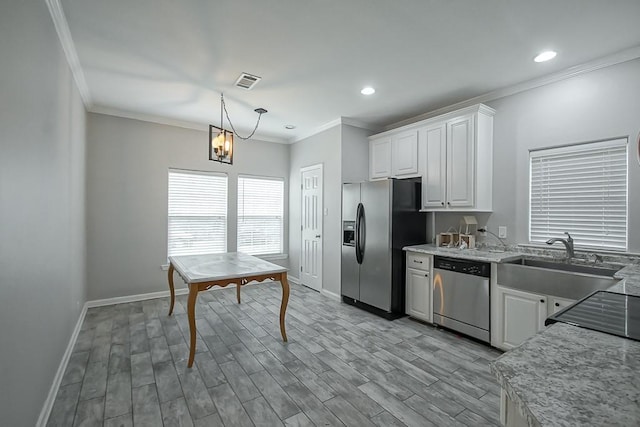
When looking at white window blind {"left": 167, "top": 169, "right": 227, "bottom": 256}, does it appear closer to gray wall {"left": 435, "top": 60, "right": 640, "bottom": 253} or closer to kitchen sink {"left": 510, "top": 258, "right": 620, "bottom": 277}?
gray wall {"left": 435, "top": 60, "right": 640, "bottom": 253}

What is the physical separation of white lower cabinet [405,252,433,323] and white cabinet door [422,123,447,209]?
0.73m

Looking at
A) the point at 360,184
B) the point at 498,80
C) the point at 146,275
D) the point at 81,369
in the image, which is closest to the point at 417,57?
the point at 498,80

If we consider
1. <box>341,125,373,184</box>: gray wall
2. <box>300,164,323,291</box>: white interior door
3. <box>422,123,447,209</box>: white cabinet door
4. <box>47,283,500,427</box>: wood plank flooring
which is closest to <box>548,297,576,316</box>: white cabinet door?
<box>47,283,500,427</box>: wood plank flooring

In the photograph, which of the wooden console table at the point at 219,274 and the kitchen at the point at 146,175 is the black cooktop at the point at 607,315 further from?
the wooden console table at the point at 219,274

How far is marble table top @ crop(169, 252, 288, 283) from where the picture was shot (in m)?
2.71

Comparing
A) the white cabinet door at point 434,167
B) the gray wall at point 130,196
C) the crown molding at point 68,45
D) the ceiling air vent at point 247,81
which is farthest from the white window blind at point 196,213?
the white cabinet door at point 434,167

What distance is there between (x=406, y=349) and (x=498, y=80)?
2942 mm

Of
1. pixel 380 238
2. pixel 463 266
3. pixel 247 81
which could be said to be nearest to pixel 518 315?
pixel 463 266

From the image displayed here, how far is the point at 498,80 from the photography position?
3.14 meters

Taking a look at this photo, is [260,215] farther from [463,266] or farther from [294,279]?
[463,266]

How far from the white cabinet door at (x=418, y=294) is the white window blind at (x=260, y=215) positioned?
2.86m

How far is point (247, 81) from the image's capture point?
3.24m

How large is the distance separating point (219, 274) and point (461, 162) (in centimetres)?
292

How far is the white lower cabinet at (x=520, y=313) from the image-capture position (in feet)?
8.34
